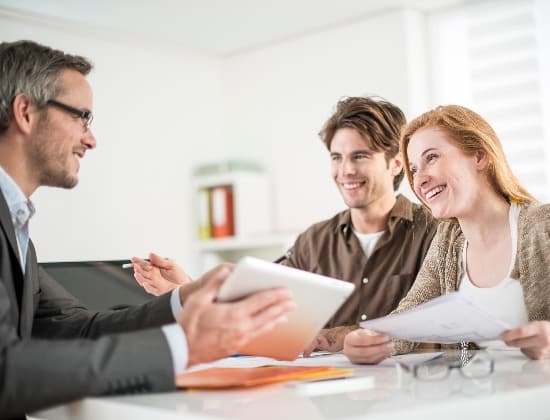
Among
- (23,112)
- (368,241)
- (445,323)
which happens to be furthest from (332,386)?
(368,241)

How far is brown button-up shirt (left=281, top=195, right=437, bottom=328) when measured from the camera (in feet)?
8.52

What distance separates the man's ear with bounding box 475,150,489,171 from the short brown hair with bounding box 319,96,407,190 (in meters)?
0.69

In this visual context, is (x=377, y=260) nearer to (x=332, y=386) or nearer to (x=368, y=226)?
(x=368, y=226)

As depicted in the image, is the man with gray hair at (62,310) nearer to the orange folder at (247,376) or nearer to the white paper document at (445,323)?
the orange folder at (247,376)

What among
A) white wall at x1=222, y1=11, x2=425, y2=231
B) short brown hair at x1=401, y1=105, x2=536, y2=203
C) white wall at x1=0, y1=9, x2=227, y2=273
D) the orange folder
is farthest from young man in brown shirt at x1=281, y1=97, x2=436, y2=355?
white wall at x1=0, y1=9, x2=227, y2=273

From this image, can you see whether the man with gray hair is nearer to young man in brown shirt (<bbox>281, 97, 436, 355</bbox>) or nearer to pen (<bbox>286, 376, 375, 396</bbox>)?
pen (<bbox>286, 376, 375, 396</bbox>)

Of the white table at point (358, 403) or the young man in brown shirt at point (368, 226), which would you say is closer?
the white table at point (358, 403)

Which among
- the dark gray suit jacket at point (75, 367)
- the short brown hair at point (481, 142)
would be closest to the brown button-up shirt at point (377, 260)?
the short brown hair at point (481, 142)

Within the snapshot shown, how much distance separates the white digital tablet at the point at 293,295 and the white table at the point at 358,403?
0.17 metres

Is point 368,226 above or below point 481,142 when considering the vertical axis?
below

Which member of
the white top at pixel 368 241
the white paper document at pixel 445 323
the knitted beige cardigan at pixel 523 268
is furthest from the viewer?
the white top at pixel 368 241

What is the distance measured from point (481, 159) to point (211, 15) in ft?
8.65

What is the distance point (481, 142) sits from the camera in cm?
210

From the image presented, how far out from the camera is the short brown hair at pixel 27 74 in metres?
1.75
